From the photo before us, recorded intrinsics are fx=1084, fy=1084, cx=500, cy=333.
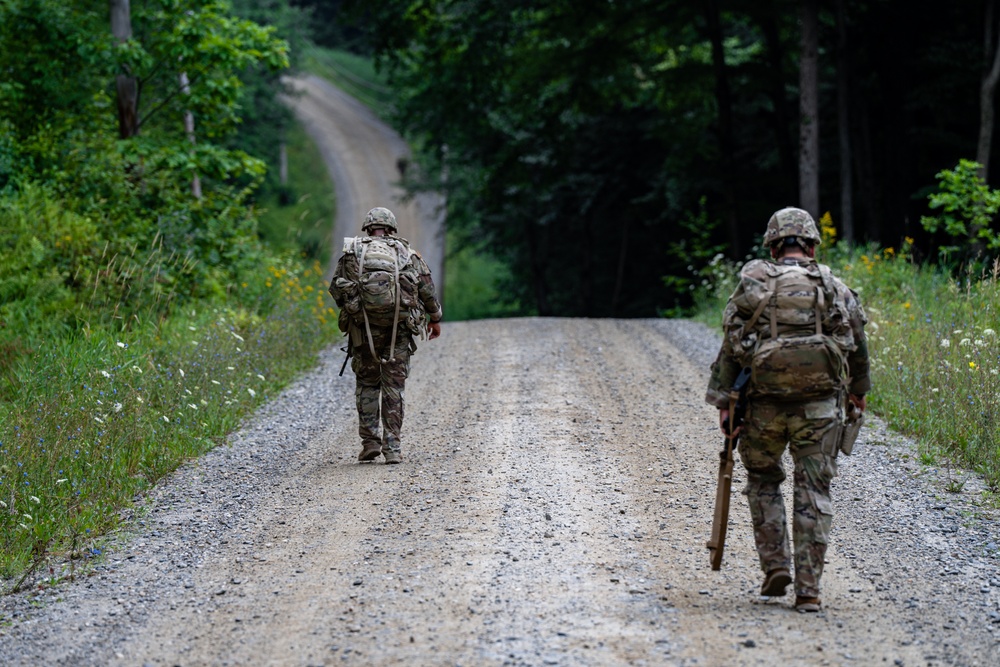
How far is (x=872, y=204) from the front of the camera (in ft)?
70.0

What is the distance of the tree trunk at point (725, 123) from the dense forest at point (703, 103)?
0.04 metres

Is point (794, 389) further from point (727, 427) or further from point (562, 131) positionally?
point (562, 131)

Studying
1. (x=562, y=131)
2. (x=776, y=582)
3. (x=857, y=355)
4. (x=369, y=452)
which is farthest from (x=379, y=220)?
(x=562, y=131)

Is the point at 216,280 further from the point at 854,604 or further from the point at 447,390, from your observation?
the point at 854,604

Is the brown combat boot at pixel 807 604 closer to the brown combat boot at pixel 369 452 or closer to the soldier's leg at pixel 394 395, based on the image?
the soldier's leg at pixel 394 395

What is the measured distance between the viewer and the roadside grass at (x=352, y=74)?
6450 centimetres

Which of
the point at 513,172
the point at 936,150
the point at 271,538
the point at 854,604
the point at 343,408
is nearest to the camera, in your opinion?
the point at 854,604

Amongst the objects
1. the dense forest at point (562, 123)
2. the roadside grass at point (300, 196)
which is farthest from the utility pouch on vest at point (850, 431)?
the roadside grass at point (300, 196)

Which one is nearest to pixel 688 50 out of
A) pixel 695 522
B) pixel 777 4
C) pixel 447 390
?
pixel 777 4

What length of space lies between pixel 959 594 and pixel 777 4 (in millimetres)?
16564

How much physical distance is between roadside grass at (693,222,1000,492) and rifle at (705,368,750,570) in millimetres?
2992

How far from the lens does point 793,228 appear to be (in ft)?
18.2

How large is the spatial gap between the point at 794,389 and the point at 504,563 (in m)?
1.83

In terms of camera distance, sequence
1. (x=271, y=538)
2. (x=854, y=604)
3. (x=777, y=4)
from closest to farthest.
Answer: (x=854, y=604), (x=271, y=538), (x=777, y=4)
